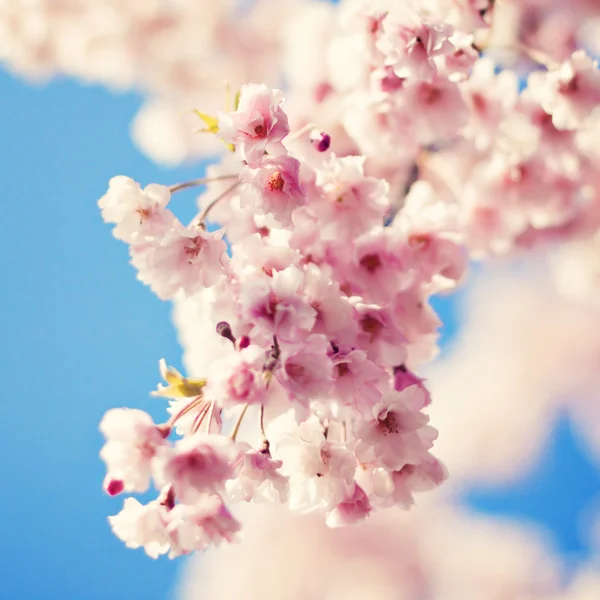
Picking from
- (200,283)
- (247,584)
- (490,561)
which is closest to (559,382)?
(490,561)

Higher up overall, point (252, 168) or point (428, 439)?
point (252, 168)

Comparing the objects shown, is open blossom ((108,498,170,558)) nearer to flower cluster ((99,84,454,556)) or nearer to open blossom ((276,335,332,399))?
flower cluster ((99,84,454,556))

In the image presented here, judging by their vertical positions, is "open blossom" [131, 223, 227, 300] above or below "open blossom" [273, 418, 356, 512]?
above

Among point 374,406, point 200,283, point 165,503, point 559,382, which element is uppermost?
point 559,382

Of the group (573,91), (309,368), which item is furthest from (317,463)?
(573,91)

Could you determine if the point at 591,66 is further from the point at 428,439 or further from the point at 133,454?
the point at 133,454

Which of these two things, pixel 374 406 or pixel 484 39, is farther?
pixel 484 39

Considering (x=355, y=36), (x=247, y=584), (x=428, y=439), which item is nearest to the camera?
(x=428, y=439)

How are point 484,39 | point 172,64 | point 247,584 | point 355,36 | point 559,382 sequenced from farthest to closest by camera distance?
1. point 559,382
2. point 247,584
3. point 172,64
4. point 484,39
5. point 355,36

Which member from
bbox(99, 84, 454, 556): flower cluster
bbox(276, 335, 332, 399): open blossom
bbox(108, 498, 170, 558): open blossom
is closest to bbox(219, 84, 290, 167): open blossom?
bbox(99, 84, 454, 556): flower cluster
